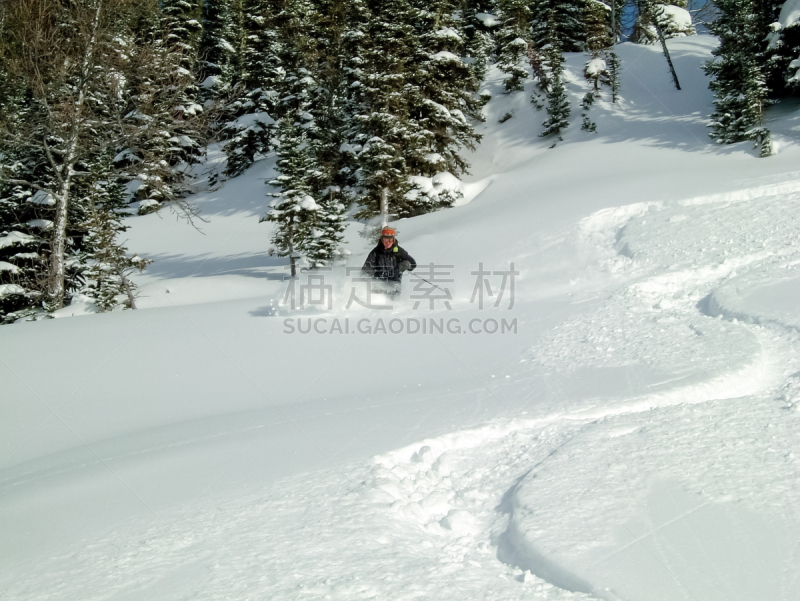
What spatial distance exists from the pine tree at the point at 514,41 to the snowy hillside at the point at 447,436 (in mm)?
24952

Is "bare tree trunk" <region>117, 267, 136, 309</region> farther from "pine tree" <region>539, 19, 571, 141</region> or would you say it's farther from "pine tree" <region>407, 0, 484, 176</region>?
"pine tree" <region>539, 19, 571, 141</region>

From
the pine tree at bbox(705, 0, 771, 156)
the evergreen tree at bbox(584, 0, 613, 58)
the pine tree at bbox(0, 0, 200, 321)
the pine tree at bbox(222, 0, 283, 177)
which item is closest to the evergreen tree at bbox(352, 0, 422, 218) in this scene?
the pine tree at bbox(0, 0, 200, 321)

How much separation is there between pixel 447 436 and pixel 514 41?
3559 cm

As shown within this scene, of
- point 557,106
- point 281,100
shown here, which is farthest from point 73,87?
point 557,106

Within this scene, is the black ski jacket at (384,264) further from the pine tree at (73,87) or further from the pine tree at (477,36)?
the pine tree at (477,36)

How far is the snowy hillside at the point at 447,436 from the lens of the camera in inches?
120

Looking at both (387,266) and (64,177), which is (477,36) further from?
(387,266)

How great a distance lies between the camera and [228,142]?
111ft

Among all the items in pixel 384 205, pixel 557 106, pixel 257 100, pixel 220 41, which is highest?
pixel 220 41

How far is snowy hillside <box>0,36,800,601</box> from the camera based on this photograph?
10.0 feet

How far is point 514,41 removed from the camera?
35.1 m

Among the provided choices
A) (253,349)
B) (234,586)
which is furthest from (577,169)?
(234,586)

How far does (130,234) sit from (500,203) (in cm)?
2033

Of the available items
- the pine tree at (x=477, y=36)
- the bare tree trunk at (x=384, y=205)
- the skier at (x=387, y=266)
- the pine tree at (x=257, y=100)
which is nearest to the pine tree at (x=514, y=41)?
the pine tree at (x=477, y=36)
